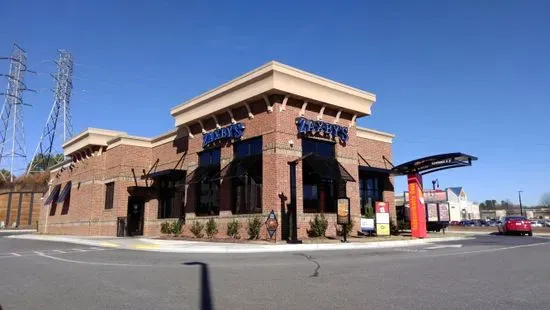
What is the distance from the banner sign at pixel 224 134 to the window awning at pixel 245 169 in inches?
60.0

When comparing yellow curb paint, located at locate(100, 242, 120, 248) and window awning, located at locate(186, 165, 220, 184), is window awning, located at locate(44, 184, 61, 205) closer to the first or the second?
yellow curb paint, located at locate(100, 242, 120, 248)

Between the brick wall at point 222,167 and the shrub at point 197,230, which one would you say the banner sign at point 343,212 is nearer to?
the brick wall at point 222,167

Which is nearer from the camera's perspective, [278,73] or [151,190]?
[278,73]

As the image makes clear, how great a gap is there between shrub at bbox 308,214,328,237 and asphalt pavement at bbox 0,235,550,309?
8.67 m

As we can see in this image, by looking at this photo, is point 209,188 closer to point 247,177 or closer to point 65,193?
point 247,177

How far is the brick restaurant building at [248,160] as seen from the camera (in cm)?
2216

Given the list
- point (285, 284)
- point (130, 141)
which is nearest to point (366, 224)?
point (285, 284)

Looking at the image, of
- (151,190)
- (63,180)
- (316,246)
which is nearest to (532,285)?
(316,246)

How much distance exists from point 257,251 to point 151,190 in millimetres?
16652

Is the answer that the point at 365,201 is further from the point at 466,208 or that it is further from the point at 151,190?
the point at 466,208

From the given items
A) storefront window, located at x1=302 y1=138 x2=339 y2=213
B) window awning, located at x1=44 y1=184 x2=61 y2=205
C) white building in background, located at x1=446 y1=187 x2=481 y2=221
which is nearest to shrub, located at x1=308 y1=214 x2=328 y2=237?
storefront window, located at x1=302 y1=138 x2=339 y2=213

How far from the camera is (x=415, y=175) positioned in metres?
23.7

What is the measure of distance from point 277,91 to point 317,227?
23.4 ft

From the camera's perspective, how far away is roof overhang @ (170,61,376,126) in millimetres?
21703
